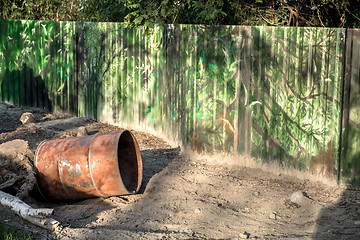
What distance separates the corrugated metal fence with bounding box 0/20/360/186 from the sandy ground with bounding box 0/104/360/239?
0.28 meters

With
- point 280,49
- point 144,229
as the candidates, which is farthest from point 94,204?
point 280,49

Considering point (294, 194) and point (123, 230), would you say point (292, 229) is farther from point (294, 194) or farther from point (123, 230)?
point (123, 230)

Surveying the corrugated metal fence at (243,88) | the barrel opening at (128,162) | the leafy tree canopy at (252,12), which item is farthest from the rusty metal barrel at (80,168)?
the leafy tree canopy at (252,12)

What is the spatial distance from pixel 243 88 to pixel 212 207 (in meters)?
2.04

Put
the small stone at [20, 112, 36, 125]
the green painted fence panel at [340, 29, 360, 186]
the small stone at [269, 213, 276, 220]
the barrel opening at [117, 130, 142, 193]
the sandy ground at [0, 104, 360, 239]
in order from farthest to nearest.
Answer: the small stone at [20, 112, 36, 125] → the barrel opening at [117, 130, 142, 193] → the green painted fence panel at [340, 29, 360, 186] → the small stone at [269, 213, 276, 220] → the sandy ground at [0, 104, 360, 239]

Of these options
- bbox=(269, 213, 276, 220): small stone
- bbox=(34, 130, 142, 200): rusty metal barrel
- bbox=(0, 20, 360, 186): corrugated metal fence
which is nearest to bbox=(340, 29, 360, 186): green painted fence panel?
bbox=(0, 20, 360, 186): corrugated metal fence

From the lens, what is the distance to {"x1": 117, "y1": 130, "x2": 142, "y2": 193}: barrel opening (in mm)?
7215

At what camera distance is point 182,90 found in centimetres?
806

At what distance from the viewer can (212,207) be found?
19.5 feet

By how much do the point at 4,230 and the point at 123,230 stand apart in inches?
44.7

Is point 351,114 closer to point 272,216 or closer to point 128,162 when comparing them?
point 272,216

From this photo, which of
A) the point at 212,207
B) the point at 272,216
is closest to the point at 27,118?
the point at 212,207

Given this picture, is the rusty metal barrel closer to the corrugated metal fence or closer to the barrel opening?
the barrel opening

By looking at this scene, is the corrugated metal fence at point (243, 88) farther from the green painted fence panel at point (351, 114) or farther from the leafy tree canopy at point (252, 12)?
the leafy tree canopy at point (252, 12)
